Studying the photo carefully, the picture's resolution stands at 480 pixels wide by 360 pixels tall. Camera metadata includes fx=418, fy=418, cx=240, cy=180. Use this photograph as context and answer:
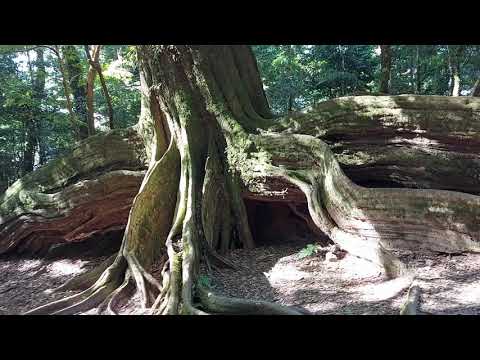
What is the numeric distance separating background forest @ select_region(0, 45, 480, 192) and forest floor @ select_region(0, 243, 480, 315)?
529cm

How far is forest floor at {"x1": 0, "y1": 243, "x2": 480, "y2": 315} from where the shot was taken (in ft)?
11.3

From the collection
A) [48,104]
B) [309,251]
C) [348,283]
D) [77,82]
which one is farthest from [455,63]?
[48,104]

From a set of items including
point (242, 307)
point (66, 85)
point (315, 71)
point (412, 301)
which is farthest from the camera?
point (315, 71)

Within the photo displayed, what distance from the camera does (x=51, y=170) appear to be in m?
7.05

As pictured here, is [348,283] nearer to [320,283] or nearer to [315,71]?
[320,283]

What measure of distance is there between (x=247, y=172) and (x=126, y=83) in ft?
28.8

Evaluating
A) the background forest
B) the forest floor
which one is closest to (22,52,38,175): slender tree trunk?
the background forest

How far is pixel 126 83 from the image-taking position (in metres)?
13.1

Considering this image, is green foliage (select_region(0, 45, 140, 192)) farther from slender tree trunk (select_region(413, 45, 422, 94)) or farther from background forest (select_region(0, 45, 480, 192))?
slender tree trunk (select_region(413, 45, 422, 94))

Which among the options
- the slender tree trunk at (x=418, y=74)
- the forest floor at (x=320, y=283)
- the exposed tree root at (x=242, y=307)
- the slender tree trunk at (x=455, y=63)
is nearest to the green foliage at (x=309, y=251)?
the forest floor at (x=320, y=283)

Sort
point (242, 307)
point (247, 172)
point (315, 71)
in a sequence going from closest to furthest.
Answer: point (242, 307) < point (247, 172) < point (315, 71)

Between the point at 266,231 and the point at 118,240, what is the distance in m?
2.50

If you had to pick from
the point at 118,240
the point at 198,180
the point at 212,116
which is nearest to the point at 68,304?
the point at 198,180

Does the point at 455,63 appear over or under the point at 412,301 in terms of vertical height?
over
